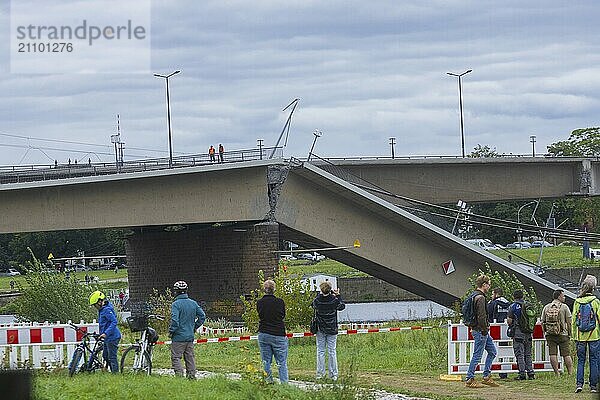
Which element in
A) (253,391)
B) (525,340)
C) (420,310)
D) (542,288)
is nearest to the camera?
(253,391)

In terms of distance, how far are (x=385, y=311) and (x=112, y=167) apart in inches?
712

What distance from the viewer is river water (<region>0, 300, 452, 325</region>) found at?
4972 centimetres

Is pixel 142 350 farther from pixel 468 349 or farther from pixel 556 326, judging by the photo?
pixel 556 326

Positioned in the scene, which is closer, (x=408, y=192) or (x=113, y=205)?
(x=113, y=205)

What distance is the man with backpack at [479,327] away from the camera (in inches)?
702

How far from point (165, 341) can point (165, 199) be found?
484 inches

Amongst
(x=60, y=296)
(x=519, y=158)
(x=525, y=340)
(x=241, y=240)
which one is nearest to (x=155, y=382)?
(x=525, y=340)

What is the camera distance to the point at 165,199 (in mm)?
39156

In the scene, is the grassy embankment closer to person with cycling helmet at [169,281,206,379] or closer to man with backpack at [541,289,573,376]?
man with backpack at [541,289,573,376]

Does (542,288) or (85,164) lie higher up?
(85,164)

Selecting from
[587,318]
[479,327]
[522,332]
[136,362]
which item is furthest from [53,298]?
[587,318]

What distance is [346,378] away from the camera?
13.3 m

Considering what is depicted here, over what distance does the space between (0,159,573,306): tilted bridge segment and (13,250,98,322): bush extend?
5709 millimetres

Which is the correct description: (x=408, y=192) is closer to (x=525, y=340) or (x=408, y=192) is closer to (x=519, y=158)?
(x=519, y=158)
